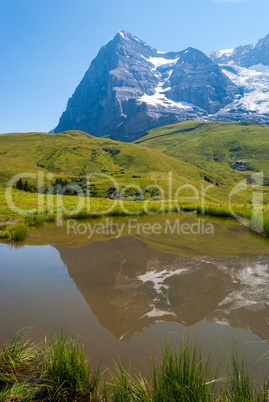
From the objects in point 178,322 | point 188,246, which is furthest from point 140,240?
point 178,322

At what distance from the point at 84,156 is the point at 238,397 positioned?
20463cm

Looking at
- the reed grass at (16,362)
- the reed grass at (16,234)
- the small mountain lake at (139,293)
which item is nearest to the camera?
the reed grass at (16,362)

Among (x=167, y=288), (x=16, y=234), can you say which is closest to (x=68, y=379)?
(x=167, y=288)

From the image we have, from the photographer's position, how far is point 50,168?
17375 cm

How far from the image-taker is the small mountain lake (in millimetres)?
6633

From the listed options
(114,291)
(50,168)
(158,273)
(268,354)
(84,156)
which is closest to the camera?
(268,354)

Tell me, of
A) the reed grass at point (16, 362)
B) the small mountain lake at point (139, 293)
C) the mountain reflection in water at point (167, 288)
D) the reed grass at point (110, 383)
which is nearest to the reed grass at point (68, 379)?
the reed grass at point (110, 383)

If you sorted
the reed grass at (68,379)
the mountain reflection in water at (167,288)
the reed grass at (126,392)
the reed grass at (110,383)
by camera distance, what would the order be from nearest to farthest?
the reed grass at (110,383) → the reed grass at (126,392) → the reed grass at (68,379) → the mountain reflection in water at (167,288)

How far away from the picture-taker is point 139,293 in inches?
364

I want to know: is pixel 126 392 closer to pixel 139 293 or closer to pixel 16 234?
pixel 139 293

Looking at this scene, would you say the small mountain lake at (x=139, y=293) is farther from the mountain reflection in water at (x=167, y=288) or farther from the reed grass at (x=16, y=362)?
the reed grass at (x=16, y=362)

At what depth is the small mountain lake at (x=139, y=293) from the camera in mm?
6633

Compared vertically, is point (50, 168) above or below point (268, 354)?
above

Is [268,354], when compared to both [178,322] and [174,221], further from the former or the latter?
[174,221]
